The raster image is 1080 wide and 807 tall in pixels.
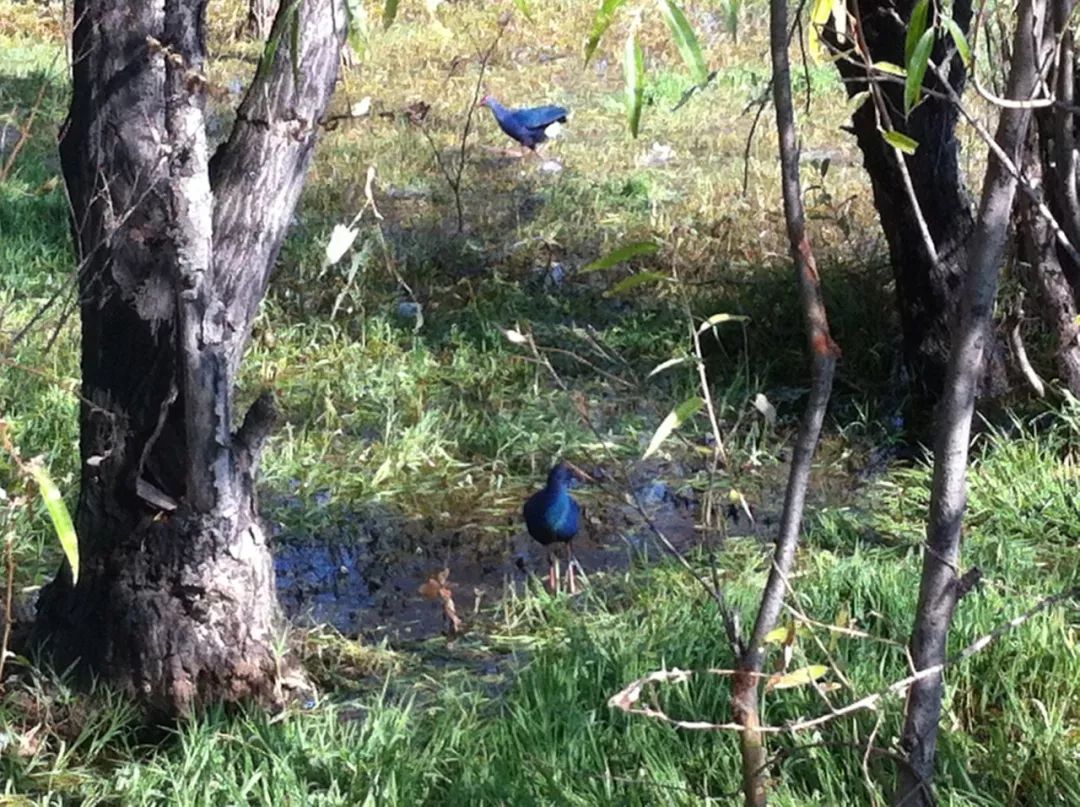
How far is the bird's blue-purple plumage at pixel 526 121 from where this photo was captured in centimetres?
759

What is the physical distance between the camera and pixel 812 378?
184cm

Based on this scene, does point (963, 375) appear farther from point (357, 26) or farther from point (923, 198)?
point (923, 198)

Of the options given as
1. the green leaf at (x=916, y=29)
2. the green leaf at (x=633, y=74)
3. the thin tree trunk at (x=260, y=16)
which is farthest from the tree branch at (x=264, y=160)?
the thin tree trunk at (x=260, y=16)

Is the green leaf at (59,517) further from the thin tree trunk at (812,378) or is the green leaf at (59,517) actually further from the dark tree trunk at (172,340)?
the dark tree trunk at (172,340)

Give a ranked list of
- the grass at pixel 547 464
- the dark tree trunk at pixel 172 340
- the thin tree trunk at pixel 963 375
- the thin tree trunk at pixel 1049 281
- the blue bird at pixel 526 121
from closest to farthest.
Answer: the thin tree trunk at pixel 963 375
the grass at pixel 547 464
the dark tree trunk at pixel 172 340
the thin tree trunk at pixel 1049 281
the blue bird at pixel 526 121

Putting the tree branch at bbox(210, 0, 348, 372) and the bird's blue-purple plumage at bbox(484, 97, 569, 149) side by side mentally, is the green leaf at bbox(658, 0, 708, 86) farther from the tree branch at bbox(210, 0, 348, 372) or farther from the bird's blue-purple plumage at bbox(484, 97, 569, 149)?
the bird's blue-purple plumage at bbox(484, 97, 569, 149)

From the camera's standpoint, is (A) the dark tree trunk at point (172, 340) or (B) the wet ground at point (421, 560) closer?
(A) the dark tree trunk at point (172, 340)

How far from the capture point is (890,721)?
2.74 m

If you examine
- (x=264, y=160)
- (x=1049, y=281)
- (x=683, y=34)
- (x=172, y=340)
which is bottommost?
(x=1049, y=281)

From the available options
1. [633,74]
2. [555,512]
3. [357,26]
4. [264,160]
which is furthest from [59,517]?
[555,512]

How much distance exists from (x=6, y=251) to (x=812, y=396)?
4.83 meters

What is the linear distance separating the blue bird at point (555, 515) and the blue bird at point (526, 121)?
3.88 m

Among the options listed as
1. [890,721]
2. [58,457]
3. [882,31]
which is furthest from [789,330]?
[890,721]

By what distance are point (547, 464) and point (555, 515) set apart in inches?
34.0
